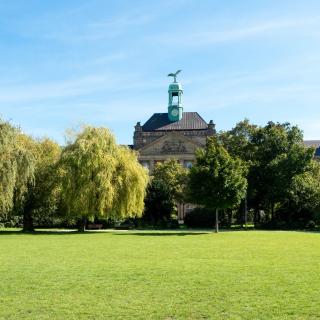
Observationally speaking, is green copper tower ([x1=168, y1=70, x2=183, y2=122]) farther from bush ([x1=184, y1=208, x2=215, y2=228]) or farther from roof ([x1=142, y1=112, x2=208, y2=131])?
bush ([x1=184, y1=208, x2=215, y2=228])

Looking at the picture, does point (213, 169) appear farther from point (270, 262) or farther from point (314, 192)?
point (270, 262)

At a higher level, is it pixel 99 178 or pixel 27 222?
pixel 99 178

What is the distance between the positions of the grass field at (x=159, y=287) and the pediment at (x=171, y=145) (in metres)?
73.2

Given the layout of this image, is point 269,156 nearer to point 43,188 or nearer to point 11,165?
point 43,188

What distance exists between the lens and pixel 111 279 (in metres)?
13.6

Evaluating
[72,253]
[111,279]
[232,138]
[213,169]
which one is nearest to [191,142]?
[232,138]

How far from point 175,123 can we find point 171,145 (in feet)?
23.3

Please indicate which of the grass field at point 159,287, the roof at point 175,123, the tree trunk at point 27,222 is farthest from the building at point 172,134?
the grass field at point 159,287

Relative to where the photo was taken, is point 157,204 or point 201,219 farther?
point 157,204

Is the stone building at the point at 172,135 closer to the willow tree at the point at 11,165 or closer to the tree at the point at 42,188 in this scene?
the tree at the point at 42,188

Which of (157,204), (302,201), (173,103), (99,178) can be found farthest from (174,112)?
(99,178)

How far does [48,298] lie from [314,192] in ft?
157

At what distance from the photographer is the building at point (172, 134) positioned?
9288 cm

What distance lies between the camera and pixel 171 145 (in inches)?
3674
